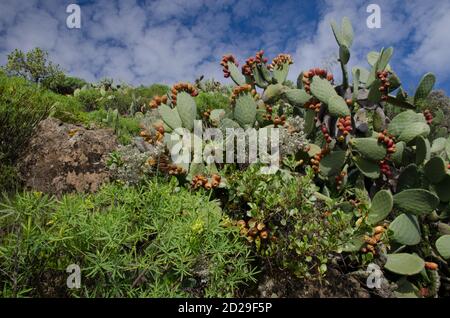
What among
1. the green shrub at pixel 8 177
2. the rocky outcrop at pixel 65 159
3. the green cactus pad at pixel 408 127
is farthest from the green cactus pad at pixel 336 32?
the green shrub at pixel 8 177

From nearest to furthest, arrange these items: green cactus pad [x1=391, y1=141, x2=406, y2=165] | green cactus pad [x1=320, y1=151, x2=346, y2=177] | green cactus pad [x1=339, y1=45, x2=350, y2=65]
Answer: green cactus pad [x1=320, y1=151, x2=346, y2=177]
green cactus pad [x1=391, y1=141, x2=406, y2=165]
green cactus pad [x1=339, y1=45, x2=350, y2=65]

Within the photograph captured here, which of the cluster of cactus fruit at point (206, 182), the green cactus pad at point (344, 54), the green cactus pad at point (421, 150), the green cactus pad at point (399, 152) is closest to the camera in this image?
the cluster of cactus fruit at point (206, 182)

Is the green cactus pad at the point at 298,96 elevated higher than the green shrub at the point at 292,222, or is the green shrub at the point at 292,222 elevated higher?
the green cactus pad at the point at 298,96

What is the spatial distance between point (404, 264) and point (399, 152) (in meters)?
1.24

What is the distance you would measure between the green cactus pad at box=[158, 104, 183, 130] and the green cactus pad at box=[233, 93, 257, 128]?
0.68m

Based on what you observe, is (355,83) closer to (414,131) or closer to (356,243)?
(414,131)

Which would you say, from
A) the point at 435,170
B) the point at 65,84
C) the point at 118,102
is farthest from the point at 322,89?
the point at 65,84

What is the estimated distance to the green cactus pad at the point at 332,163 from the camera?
4.09 meters

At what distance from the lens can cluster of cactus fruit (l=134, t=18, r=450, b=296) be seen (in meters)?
3.77

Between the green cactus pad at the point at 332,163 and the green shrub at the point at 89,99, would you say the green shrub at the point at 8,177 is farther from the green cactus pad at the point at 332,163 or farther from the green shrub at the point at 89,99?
the green shrub at the point at 89,99

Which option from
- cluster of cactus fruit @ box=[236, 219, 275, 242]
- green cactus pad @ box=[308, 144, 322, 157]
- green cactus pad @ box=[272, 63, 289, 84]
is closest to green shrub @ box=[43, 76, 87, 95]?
green cactus pad @ box=[272, 63, 289, 84]

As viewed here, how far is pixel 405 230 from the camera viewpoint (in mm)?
3764

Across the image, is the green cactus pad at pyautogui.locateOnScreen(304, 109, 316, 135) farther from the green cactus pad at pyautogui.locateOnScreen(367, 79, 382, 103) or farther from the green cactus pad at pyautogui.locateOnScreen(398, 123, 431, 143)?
the green cactus pad at pyautogui.locateOnScreen(398, 123, 431, 143)

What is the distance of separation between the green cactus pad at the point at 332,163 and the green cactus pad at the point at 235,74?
1648mm
